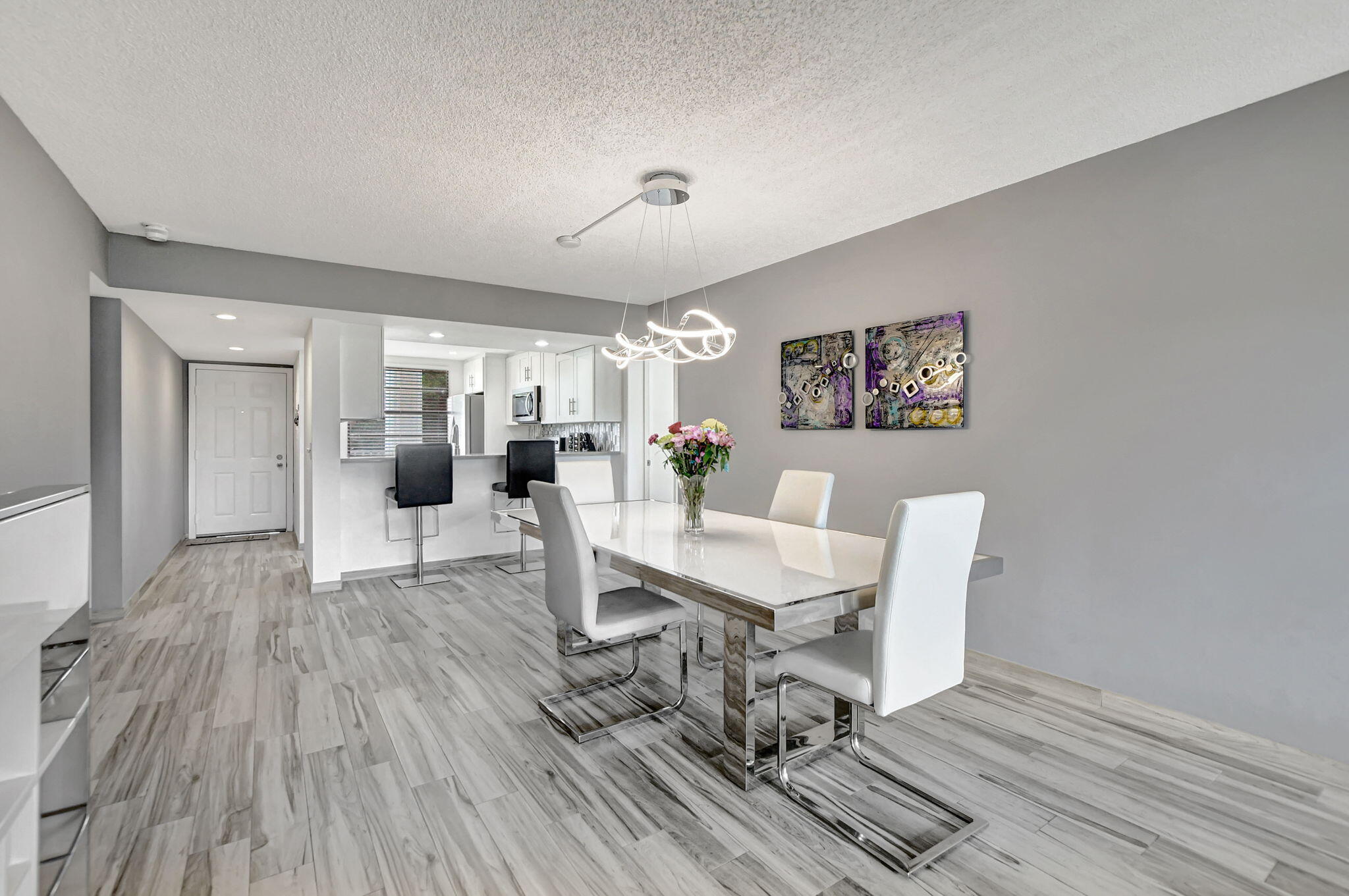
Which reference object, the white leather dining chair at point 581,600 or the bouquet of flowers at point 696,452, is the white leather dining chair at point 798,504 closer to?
the white leather dining chair at point 581,600

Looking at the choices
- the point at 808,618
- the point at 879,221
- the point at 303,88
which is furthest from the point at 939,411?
the point at 303,88

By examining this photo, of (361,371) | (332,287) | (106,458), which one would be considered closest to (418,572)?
(361,371)

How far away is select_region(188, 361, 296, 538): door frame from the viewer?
6855 mm

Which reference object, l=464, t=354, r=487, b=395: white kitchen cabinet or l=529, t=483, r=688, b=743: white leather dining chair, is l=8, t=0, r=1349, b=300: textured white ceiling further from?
l=464, t=354, r=487, b=395: white kitchen cabinet

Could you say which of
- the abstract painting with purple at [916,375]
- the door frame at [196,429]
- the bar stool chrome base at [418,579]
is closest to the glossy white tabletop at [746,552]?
the abstract painting with purple at [916,375]

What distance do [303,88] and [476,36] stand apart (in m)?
0.74

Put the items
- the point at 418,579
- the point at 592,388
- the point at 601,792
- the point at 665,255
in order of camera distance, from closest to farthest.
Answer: the point at 601,792 → the point at 665,255 → the point at 418,579 → the point at 592,388

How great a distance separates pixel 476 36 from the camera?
190 centimetres

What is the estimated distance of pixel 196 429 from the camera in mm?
6887

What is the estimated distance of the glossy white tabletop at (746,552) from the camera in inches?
73.6

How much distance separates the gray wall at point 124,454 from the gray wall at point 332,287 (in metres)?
0.46

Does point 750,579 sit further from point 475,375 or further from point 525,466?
point 475,375

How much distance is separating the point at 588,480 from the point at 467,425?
4855 millimetres

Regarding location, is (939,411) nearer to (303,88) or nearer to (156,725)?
(303,88)
